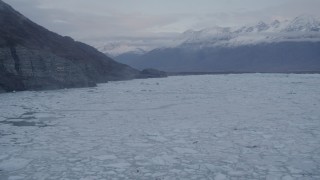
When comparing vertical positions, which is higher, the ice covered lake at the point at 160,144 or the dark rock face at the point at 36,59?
the dark rock face at the point at 36,59

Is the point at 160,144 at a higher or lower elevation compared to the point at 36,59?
lower

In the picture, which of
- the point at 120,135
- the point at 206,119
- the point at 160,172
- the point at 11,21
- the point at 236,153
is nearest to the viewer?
the point at 160,172

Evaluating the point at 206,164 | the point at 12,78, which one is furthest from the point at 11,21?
the point at 206,164

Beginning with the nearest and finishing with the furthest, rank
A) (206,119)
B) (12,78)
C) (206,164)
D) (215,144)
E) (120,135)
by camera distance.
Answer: (206,164), (215,144), (120,135), (206,119), (12,78)

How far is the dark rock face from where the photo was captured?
27.6 metres

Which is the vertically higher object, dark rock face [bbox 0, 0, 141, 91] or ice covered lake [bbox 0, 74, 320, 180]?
dark rock face [bbox 0, 0, 141, 91]

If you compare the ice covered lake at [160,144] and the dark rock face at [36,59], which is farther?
the dark rock face at [36,59]

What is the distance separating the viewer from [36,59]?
30.0 metres

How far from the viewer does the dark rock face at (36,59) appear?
→ 27.6m

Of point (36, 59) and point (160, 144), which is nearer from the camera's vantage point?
point (160, 144)

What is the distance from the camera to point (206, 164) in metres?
8.00

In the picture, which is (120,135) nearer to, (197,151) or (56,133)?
(56,133)

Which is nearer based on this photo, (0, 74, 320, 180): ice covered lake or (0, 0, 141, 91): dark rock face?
(0, 74, 320, 180): ice covered lake

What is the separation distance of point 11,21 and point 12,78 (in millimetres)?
8963
